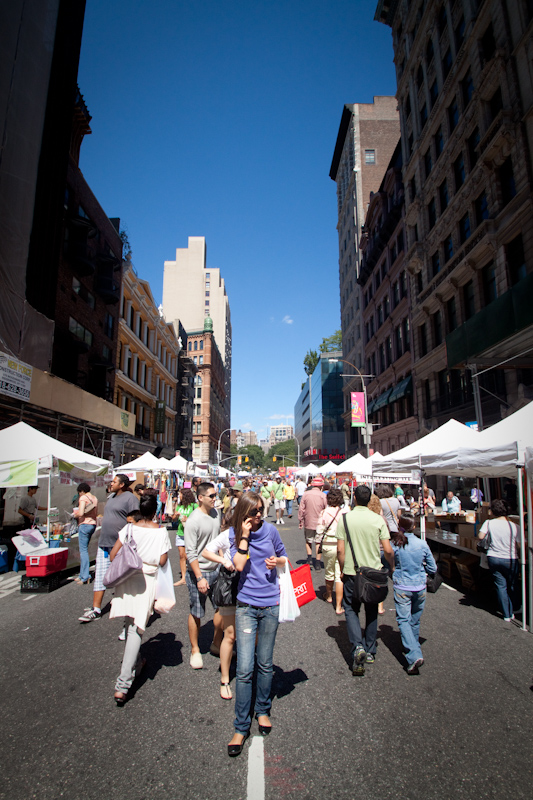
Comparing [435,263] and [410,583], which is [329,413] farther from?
[410,583]

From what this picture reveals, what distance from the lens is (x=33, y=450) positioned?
393 inches

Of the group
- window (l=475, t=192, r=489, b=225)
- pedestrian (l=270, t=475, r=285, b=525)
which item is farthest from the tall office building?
pedestrian (l=270, t=475, r=285, b=525)

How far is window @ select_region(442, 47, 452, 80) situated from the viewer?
81.3ft

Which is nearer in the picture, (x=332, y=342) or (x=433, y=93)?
(x=433, y=93)

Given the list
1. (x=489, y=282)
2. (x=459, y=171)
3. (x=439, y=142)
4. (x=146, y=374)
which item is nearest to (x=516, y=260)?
(x=489, y=282)

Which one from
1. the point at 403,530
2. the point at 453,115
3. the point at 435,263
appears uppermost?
the point at 453,115

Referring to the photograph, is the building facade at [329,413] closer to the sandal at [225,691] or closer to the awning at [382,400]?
the awning at [382,400]

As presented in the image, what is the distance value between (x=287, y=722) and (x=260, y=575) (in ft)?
4.22

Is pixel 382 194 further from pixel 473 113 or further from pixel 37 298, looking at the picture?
pixel 37 298

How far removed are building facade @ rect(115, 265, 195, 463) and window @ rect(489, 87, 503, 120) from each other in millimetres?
24379

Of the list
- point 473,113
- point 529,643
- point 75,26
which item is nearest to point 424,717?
point 529,643

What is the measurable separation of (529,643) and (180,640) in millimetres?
4523

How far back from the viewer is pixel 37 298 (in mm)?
18969

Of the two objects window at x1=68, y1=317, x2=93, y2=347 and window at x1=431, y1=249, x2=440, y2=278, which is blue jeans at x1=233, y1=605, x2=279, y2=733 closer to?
window at x1=68, y1=317, x2=93, y2=347
